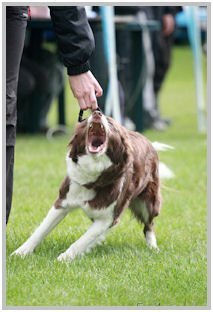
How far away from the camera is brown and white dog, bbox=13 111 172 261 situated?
491cm

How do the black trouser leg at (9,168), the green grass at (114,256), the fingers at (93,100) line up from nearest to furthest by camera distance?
the green grass at (114,256)
the fingers at (93,100)
the black trouser leg at (9,168)

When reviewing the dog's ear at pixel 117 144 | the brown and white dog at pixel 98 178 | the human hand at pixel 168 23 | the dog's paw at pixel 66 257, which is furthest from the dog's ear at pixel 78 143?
the human hand at pixel 168 23

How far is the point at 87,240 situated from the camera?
5.16 metres

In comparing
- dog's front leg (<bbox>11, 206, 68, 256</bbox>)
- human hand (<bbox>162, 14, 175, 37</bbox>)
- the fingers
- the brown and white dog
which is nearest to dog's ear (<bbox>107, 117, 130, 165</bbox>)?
the brown and white dog

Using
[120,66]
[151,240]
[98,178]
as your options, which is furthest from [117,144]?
[120,66]

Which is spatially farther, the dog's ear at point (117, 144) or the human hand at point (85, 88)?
the dog's ear at point (117, 144)

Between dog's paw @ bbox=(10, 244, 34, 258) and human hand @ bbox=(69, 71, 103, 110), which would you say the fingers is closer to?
human hand @ bbox=(69, 71, 103, 110)

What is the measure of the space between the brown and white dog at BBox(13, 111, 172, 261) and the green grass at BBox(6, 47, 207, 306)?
0.12m

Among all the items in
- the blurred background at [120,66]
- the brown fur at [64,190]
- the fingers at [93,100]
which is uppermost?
the fingers at [93,100]

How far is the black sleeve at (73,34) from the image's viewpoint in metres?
4.21

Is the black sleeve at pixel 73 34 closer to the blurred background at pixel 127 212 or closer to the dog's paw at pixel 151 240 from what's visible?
the blurred background at pixel 127 212

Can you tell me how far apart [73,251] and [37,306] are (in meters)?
0.96

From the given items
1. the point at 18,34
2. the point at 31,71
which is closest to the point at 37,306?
the point at 18,34

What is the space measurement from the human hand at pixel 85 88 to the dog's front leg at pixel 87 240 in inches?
36.4
